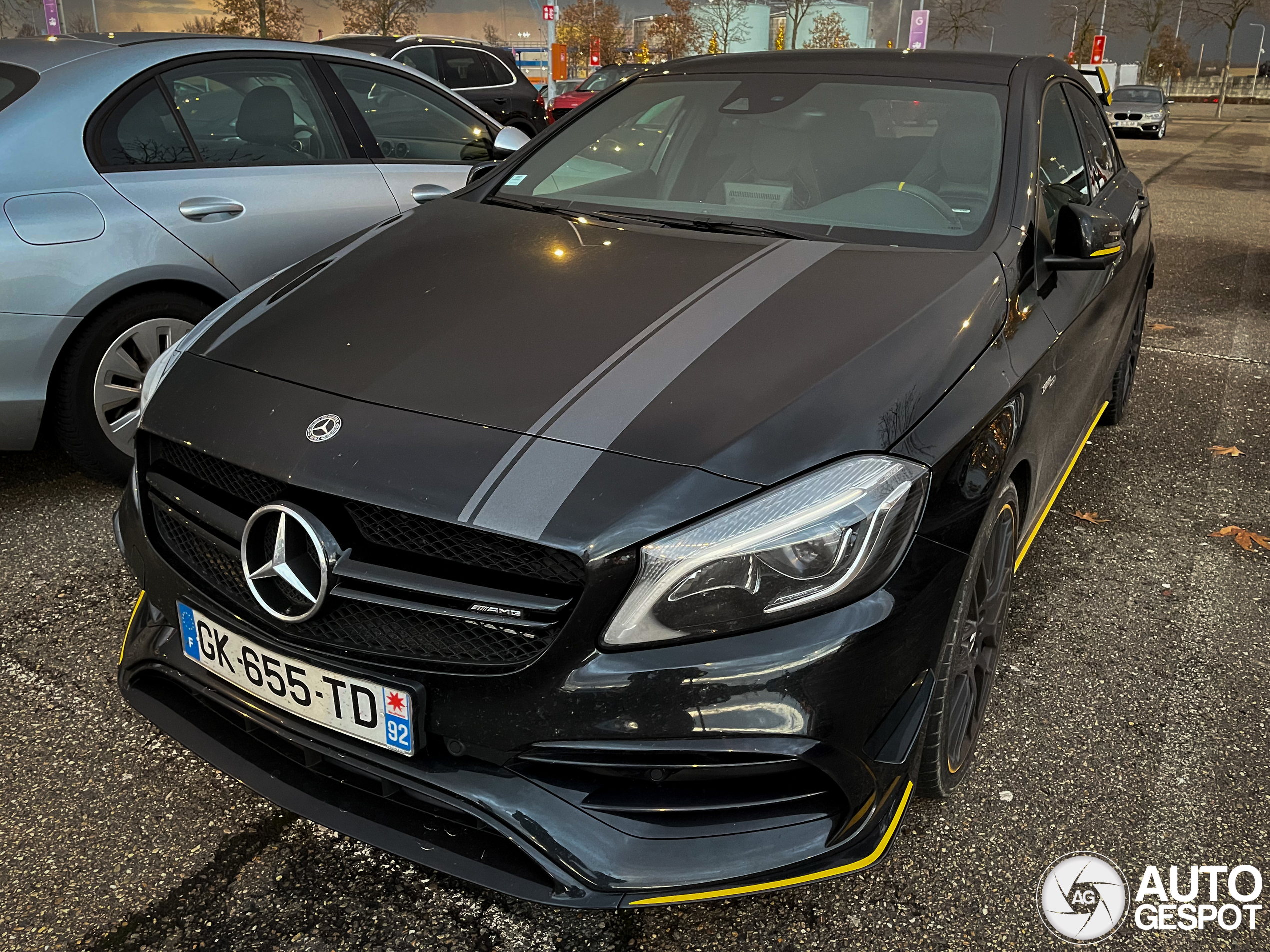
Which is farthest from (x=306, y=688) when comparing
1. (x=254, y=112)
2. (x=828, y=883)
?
(x=254, y=112)

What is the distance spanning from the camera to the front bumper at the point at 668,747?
1.48 metres

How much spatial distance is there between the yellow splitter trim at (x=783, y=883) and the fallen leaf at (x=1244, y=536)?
2.34 meters

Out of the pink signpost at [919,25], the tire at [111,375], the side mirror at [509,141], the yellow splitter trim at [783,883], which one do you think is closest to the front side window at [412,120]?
the side mirror at [509,141]

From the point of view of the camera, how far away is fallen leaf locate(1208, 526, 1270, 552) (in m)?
3.31

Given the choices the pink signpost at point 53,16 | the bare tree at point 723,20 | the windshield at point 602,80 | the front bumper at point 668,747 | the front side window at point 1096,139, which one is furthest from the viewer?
the bare tree at point 723,20

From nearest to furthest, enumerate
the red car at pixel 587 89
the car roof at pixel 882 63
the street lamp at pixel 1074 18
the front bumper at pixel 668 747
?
the front bumper at pixel 668 747, the car roof at pixel 882 63, the red car at pixel 587 89, the street lamp at pixel 1074 18

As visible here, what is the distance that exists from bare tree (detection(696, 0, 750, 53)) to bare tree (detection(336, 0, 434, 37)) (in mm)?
28373

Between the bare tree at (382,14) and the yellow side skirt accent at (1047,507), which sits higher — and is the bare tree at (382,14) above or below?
above

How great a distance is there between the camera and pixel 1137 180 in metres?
4.24

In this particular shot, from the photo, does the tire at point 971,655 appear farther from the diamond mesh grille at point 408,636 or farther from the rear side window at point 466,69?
the rear side window at point 466,69

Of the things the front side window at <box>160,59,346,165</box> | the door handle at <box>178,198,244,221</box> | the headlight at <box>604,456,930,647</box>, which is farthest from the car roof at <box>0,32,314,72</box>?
the headlight at <box>604,456,930,647</box>

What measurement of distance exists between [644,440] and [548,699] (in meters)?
0.43

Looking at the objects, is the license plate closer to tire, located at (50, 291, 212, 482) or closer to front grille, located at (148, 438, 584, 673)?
front grille, located at (148, 438, 584, 673)

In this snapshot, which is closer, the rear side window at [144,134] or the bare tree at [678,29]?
the rear side window at [144,134]
